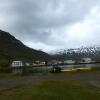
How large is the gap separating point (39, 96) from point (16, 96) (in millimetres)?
Result: 1913

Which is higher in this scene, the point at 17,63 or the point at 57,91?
the point at 17,63

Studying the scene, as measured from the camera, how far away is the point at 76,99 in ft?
73.5

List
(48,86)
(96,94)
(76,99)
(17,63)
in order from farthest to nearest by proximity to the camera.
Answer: (17,63)
(48,86)
(96,94)
(76,99)

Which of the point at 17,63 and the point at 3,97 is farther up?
the point at 17,63

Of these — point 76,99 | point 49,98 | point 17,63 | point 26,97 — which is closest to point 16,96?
point 26,97

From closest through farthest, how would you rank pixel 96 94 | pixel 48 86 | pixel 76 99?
pixel 76 99 < pixel 96 94 < pixel 48 86

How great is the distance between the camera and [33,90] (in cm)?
2598

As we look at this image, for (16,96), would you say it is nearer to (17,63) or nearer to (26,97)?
(26,97)

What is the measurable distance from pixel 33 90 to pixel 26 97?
10.1 feet

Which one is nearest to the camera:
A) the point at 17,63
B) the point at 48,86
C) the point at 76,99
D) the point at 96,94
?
the point at 76,99

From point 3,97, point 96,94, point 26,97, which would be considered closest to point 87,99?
point 96,94

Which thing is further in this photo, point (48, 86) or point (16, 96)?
point (48, 86)

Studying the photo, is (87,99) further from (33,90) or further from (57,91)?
(33,90)

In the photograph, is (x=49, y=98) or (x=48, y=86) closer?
(x=49, y=98)
